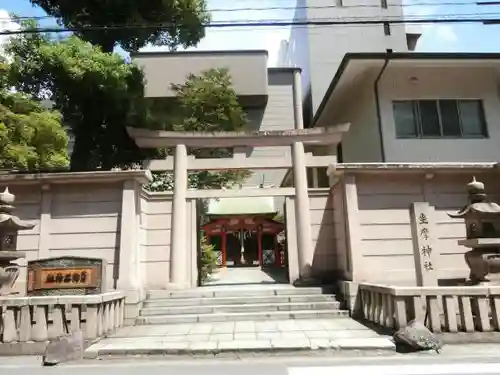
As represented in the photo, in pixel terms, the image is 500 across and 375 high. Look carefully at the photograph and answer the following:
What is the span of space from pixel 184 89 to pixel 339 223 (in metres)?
10.0

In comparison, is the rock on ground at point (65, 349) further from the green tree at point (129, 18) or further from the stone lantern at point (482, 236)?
the green tree at point (129, 18)

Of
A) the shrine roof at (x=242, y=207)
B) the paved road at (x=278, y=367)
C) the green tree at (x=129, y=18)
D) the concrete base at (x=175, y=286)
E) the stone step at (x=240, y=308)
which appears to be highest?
the green tree at (x=129, y=18)

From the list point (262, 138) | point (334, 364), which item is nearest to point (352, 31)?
point (262, 138)

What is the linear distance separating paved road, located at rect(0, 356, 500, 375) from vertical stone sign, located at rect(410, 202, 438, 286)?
145 inches

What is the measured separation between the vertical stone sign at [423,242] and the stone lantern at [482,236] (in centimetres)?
146

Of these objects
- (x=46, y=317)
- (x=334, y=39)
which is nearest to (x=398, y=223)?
(x=46, y=317)

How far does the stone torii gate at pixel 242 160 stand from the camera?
34.0ft

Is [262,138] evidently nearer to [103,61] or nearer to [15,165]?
[103,61]

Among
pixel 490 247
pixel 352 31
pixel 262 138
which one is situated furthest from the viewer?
pixel 352 31

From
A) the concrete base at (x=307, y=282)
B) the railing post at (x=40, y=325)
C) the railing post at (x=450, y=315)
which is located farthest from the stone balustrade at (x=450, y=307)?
the railing post at (x=40, y=325)

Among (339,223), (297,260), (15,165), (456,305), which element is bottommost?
(456,305)

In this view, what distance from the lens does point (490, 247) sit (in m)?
7.44

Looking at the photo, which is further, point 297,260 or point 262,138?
point 262,138

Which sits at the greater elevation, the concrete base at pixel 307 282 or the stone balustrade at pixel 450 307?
the concrete base at pixel 307 282
